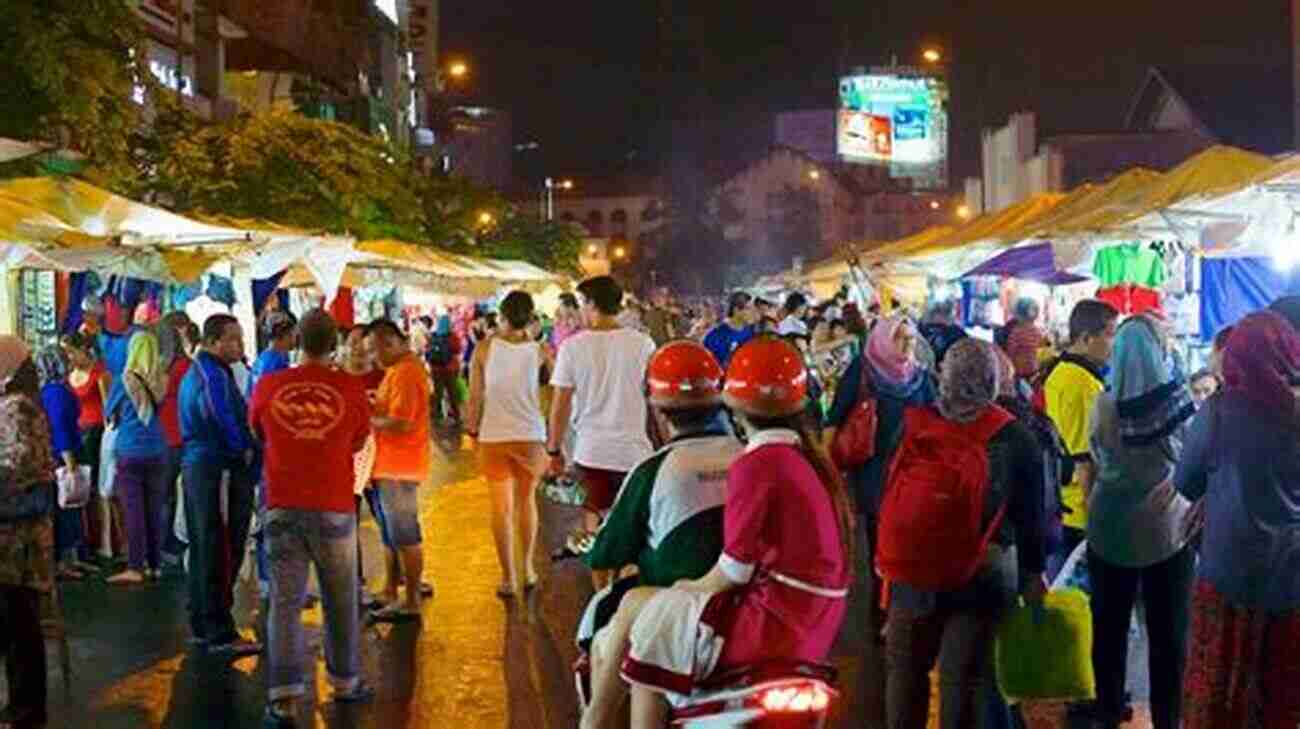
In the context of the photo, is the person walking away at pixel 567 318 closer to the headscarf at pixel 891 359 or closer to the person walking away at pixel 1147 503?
the headscarf at pixel 891 359

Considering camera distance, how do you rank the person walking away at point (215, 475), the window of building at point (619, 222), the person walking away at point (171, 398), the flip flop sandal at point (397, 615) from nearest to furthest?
the person walking away at point (215, 475) < the flip flop sandal at point (397, 615) < the person walking away at point (171, 398) < the window of building at point (619, 222)

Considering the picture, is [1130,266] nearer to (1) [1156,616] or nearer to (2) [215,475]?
(1) [1156,616]

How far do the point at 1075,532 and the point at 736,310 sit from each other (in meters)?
8.30

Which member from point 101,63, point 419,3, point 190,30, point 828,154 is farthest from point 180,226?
point 828,154

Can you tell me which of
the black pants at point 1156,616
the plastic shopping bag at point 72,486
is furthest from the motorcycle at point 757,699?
the plastic shopping bag at point 72,486

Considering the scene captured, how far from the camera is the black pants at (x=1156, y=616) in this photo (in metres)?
7.09

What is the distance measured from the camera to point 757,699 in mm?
4293

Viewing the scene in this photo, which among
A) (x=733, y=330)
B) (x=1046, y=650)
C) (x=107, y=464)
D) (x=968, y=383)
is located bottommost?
(x=1046, y=650)

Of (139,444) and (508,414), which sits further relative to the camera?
(139,444)

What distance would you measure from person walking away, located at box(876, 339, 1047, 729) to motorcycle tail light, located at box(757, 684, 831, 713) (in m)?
1.46

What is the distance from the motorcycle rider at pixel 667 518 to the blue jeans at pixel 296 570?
10.2 feet

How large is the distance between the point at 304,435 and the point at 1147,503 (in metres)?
4.01

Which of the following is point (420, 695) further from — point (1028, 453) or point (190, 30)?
point (190, 30)

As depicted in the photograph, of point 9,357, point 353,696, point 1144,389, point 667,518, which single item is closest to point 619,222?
point 353,696
